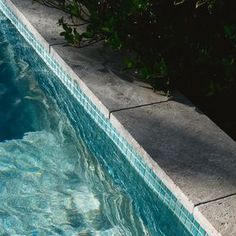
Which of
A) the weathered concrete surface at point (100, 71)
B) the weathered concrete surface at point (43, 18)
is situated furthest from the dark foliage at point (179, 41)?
the weathered concrete surface at point (43, 18)

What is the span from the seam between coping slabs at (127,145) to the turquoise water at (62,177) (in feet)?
0.21

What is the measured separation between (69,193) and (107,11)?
4.52 feet

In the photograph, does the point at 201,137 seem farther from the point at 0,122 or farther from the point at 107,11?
the point at 0,122

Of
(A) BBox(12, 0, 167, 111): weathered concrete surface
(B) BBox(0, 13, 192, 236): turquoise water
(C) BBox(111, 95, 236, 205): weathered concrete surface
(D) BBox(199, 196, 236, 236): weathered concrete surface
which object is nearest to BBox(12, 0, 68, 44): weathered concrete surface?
(A) BBox(12, 0, 167, 111): weathered concrete surface

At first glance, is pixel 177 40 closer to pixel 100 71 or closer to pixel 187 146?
pixel 100 71

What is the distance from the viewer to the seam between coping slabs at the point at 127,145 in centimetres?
286

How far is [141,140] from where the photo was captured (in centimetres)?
322

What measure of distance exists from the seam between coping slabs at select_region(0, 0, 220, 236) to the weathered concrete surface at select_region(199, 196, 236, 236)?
29mm

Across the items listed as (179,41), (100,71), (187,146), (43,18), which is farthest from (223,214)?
(43,18)

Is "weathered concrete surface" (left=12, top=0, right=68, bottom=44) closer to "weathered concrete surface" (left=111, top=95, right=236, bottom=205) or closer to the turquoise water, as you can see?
the turquoise water

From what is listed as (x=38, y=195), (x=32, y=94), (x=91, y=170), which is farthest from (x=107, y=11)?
(x=38, y=195)

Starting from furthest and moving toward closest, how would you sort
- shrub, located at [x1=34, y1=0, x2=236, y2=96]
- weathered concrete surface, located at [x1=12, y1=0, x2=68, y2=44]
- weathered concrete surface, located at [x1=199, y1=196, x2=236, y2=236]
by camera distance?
weathered concrete surface, located at [x1=12, y1=0, x2=68, y2=44], shrub, located at [x1=34, y1=0, x2=236, y2=96], weathered concrete surface, located at [x1=199, y1=196, x2=236, y2=236]

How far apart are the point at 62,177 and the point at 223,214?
1137 millimetres

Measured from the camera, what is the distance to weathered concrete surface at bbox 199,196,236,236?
8.68 feet
